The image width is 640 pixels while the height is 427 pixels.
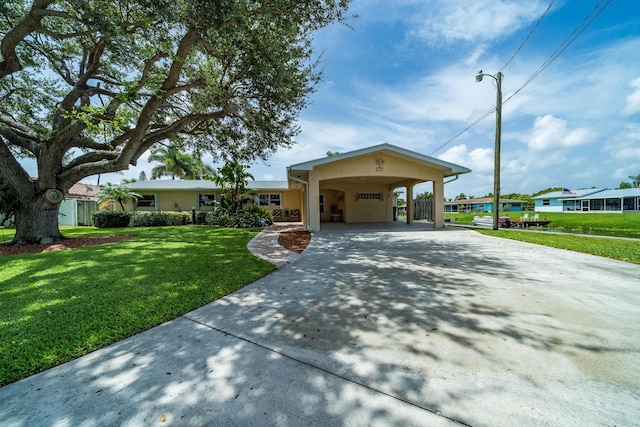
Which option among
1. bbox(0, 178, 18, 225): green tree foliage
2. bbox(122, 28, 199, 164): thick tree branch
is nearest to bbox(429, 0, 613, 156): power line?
bbox(122, 28, 199, 164): thick tree branch

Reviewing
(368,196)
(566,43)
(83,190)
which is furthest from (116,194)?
(566,43)

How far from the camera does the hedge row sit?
1562cm

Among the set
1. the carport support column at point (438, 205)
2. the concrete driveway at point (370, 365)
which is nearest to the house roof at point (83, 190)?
the concrete driveway at point (370, 365)

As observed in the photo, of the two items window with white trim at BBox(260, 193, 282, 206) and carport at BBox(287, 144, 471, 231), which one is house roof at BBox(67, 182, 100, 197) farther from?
carport at BBox(287, 144, 471, 231)

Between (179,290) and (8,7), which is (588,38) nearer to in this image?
(179,290)

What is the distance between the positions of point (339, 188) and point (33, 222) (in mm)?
14723

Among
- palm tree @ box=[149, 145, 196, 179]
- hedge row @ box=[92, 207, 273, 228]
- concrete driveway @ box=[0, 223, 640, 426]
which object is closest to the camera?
concrete driveway @ box=[0, 223, 640, 426]

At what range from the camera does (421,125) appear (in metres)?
15.4

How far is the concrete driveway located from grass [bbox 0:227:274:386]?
278 millimetres

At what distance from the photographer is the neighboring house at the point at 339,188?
12375 mm

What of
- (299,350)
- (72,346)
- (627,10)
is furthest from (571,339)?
(627,10)

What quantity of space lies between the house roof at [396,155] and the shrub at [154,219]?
10.8 meters

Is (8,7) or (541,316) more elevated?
(8,7)

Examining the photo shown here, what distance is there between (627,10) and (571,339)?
33.4 feet
